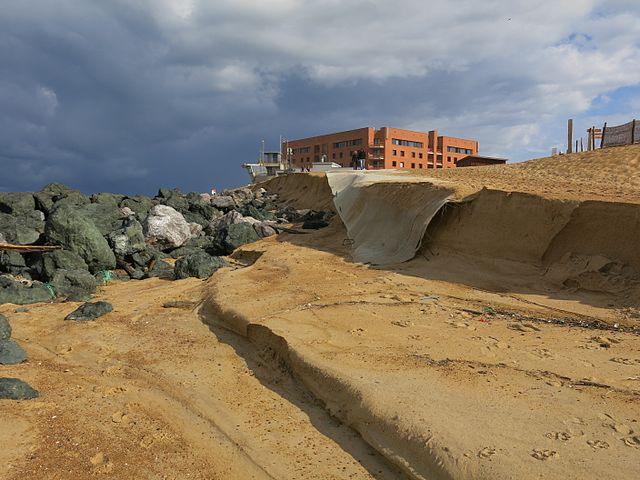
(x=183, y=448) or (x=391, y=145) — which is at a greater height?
(x=391, y=145)

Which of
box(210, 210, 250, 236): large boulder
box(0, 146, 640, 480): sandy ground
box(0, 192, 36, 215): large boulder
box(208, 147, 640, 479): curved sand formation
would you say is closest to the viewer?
box(208, 147, 640, 479): curved sand formation

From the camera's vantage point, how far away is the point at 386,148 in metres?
56.5

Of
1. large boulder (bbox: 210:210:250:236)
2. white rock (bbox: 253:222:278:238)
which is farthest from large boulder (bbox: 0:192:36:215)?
white rock (bbox: 253:222:278:238)

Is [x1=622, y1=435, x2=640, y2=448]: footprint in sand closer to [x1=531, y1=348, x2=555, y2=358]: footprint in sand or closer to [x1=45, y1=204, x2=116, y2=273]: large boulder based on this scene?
[x1=531, y1=348, x2=555, y2=358]: footprint in sand

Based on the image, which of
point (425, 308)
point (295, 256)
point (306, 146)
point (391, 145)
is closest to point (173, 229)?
point (295, 256)

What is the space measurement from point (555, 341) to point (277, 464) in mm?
3195

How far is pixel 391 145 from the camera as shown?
5709 cm

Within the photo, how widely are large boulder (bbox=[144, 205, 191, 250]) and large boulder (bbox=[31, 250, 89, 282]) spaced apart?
325 cm

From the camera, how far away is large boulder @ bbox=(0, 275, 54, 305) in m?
8.15

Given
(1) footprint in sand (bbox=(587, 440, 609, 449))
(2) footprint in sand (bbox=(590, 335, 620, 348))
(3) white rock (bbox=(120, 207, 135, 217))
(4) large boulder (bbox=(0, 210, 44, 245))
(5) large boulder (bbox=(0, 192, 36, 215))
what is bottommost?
(1) footprint in sand (bbox=(587, 440, 609, 449))

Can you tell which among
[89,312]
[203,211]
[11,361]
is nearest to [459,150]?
[203,211]

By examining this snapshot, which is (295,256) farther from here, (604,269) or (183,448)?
(183,448)

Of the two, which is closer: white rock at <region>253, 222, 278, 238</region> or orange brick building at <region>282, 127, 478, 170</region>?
white rock at <region>253, 222, 278, 238</region>

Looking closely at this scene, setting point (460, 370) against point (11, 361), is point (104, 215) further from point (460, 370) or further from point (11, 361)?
point (460, 370)
